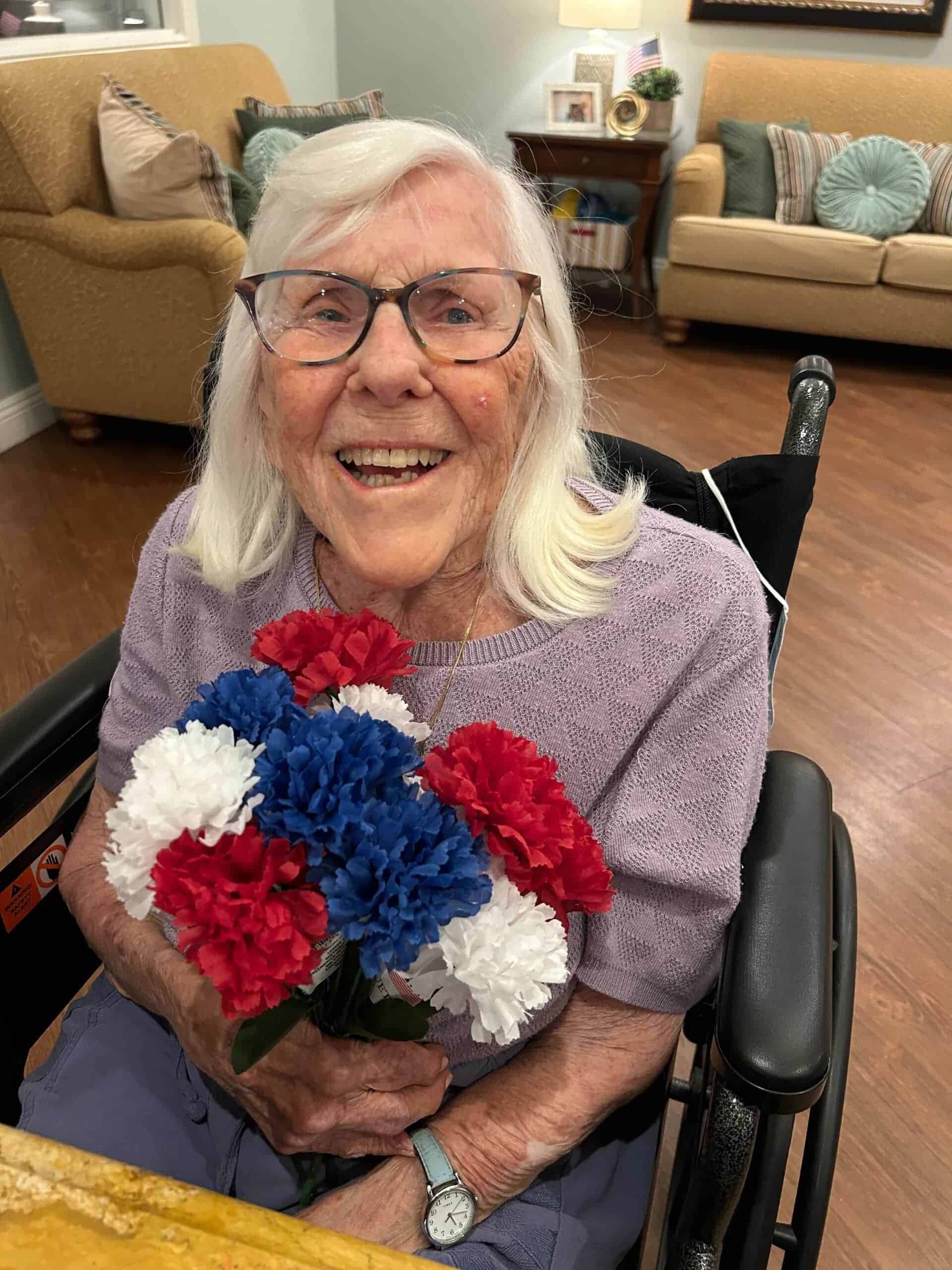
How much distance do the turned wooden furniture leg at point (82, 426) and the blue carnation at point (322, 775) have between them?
3.30 metres

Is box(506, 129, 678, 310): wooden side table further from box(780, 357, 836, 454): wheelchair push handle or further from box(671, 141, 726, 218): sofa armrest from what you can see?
box(780, 357, 836, 454): wheelchair push handle

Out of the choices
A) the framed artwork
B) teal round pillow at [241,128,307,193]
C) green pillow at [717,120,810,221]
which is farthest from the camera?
the framed artwork

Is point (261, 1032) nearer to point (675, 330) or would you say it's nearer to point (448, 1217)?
point (448, 1217)

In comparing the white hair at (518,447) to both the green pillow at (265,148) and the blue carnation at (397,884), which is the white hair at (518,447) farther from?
the green pillow at (265,148)

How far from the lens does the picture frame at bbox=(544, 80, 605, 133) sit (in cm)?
482

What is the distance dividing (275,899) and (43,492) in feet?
10.1

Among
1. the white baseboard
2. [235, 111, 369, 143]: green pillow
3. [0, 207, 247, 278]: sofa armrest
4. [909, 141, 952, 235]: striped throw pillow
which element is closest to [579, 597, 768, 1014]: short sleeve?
[0, 207, 247, 278]: sofa armrest

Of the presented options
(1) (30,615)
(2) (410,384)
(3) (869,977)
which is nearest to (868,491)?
(3) (869,977)

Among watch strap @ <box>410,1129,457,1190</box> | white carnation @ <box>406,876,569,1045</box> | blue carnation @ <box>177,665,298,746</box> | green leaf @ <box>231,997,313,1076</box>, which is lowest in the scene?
watch strap @ <box>410,1129,457,1190</box>

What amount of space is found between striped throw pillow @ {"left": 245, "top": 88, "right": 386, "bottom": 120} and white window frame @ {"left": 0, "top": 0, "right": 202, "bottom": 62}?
1.21 ft

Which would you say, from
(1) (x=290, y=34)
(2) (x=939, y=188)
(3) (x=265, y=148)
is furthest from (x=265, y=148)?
(2) (x=939, y=188)

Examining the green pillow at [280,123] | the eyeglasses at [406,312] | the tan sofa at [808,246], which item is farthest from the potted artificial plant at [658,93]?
the eyeglasses at [406,312]

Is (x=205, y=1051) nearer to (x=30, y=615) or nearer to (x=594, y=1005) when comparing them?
(x=594, y=1005)

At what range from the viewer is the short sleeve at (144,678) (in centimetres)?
Answer: 97
